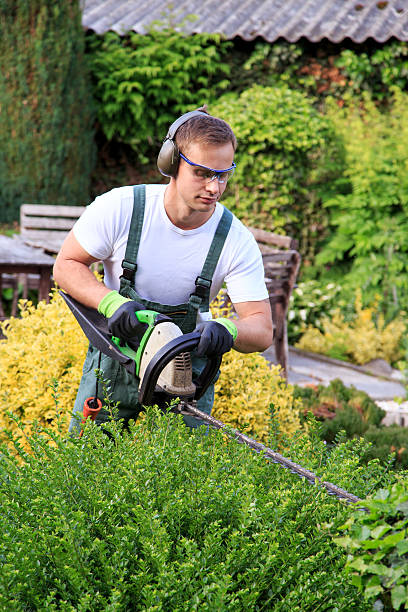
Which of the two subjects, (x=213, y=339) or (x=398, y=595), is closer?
(x=398, y=595)

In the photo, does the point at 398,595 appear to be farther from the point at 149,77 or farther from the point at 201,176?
the point at 149,77

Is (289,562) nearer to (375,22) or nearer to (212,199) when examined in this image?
(212,199)

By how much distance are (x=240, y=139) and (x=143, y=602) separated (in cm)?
753

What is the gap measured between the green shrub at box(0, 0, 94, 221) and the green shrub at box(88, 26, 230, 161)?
1.34 feet

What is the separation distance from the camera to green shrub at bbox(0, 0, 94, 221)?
316 inches

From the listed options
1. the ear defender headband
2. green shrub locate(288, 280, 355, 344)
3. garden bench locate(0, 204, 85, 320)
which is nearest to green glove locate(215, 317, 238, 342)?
the ear defender headband

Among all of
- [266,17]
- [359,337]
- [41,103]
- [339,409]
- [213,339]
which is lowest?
[359,337]

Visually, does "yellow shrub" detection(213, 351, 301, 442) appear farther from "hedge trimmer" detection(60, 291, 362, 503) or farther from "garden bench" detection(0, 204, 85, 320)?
"garden bench" detection(0, 204, 85, 320)

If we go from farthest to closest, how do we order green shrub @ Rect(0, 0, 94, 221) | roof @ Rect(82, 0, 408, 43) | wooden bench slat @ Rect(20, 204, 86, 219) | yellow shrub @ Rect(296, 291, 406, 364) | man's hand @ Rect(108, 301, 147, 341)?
1. roof @ Rect(82, 0, 408, 43)
2. green shrub @ Rect(0, 0, 94, 221)
3. yellow shrub @ Rect(296, 291, 406, 364)
4. wooden bench slat @ Rect(20, 204, 86, 219)
5. man's hand @ Rect(108, 301, 147, 341)

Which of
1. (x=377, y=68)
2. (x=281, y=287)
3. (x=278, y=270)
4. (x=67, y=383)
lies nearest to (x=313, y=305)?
(x=281, y=287)

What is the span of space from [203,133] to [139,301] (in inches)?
25.8

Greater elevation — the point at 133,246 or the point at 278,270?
the point at 133,246

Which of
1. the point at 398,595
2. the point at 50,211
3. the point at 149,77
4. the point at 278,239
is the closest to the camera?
the point at 398,595

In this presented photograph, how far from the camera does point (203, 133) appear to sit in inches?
98.0
